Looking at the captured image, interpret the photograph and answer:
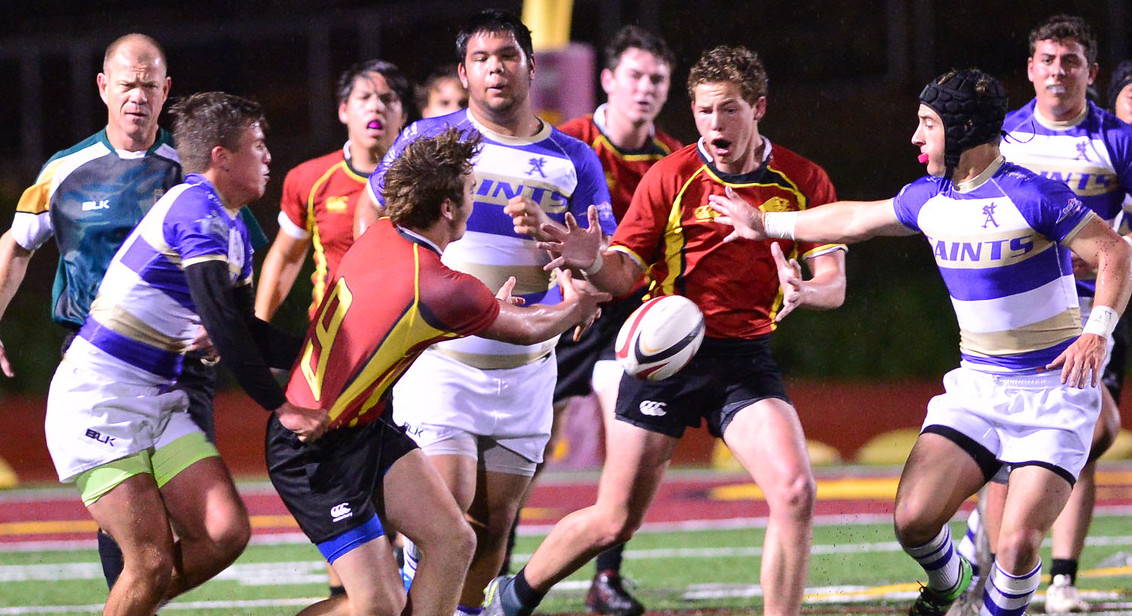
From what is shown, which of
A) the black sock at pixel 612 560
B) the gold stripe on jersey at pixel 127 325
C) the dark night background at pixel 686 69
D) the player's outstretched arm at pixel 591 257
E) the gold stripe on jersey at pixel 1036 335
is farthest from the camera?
the dark night background at pixel 686 69

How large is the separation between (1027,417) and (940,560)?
0.64m

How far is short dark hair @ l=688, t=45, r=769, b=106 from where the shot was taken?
15.5 ft

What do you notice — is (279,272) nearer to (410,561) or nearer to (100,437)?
(410,561)

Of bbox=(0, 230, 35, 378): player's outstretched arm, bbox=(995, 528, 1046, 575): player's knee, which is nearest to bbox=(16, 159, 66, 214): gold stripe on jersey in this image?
bbox=(0, 230, 35, 378): player's outstretched arm

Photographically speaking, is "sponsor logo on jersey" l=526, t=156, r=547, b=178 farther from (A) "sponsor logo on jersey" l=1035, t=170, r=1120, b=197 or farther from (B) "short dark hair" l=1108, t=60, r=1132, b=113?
(B) "short dark hair" l=1108, t=60, r=1132, b=113

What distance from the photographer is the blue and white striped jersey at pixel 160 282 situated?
158 inches

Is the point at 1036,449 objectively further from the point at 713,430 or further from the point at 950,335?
the point at 950,335

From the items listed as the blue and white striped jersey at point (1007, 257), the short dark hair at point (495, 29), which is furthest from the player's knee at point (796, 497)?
the short dark hair at point (495, 29)

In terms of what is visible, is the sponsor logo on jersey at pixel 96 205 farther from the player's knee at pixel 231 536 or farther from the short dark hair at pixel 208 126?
the player's knee at pixel 231 536

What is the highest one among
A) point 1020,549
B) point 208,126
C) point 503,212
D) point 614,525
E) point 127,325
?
point 208,126

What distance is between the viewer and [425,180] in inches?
158

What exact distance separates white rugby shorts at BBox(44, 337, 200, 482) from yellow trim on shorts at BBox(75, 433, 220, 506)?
0.07 ft

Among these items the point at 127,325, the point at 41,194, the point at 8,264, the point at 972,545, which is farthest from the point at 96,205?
the point at 972,545

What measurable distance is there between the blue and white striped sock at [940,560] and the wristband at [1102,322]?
0.87 meters
